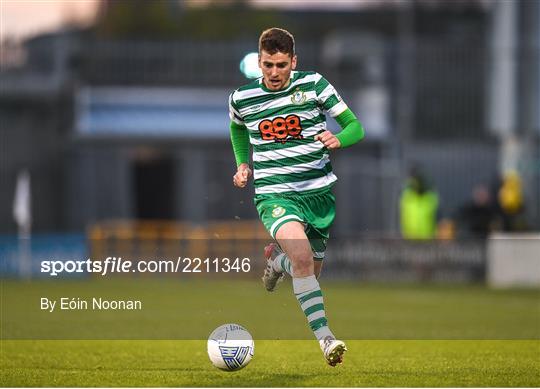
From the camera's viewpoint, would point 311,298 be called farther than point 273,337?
No

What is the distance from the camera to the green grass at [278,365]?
9703 millimetres

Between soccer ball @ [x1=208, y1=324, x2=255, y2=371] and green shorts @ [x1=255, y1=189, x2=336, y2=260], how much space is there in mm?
762

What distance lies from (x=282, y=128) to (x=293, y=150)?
0.17m

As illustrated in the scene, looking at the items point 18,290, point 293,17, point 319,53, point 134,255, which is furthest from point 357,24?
point 18,290

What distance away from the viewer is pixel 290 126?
32.7 feet

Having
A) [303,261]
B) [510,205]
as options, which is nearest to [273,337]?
[303,261]

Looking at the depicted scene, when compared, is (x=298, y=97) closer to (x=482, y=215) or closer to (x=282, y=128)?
(x=282, y=128)

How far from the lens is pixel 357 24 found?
5762 centimetres

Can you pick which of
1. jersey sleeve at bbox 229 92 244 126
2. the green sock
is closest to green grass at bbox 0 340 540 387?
the green sock

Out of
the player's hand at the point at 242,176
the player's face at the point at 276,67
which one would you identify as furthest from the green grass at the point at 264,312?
the player's face at the point at 276,67

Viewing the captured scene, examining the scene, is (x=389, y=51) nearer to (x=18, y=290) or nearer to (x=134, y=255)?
(x=134, y=255)

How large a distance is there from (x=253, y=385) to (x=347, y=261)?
1679 centimetres

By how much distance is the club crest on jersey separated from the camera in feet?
32.7

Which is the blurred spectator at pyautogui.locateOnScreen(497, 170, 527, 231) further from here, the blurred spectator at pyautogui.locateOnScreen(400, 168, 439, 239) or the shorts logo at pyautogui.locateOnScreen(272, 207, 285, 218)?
the shorts logo at pyautogui.locateOnScreen(272, 207, 285, 218)
